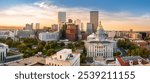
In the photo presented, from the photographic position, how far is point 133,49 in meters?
3.18

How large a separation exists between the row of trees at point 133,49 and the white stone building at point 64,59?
41 cm

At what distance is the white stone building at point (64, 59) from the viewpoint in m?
3.01

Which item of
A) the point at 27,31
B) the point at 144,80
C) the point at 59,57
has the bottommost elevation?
the point at 144,80

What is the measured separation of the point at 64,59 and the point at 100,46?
1.20 ft

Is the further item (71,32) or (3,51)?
(71,32)

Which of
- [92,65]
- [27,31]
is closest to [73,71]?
[92,65]

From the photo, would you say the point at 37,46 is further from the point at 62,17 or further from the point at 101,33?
the point at 101,33

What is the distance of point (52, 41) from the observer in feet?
10.6

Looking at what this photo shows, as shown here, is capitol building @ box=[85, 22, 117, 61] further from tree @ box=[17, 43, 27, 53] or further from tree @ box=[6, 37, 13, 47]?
tree @ box=[6, 37, 13, 47]

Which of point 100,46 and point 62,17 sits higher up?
point 62,17

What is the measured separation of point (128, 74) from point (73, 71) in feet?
1.52

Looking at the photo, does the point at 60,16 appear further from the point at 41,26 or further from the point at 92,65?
the point at 92,65

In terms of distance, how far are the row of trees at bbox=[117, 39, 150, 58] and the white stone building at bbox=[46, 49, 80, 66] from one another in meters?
0.41

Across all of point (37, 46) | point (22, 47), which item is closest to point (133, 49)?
point (37, 46)
